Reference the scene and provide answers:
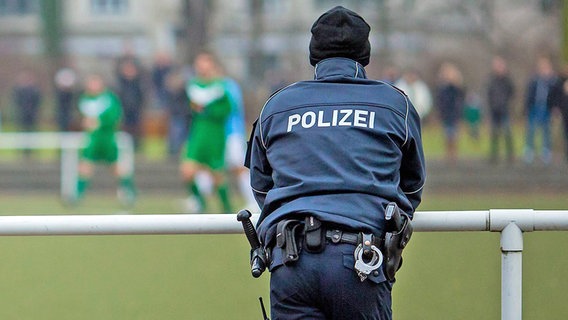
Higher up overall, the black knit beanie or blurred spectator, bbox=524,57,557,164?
blurred spectator, bbox=524,57,557,164

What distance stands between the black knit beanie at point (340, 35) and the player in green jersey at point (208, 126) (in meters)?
9.70

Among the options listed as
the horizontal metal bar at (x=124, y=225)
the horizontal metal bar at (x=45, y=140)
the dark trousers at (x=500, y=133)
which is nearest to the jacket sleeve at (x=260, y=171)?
the horizontal metal bar at (x=124, y=225)

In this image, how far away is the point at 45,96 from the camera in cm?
2677

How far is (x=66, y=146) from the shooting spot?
18500 mm

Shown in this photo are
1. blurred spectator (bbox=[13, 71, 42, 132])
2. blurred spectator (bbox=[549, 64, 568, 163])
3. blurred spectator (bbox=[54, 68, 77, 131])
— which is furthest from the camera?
blurred spectator (bbox=[13, 71, 42, 132])

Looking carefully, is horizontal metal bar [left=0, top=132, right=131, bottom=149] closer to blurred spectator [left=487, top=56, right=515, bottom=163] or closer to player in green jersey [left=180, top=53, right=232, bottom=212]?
player in green jersey [left=180, top=53, right=232, bottom=212]

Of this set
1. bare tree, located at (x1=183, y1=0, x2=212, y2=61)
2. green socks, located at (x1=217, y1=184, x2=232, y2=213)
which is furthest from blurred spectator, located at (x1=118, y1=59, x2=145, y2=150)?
green socks, located at (x1=217, y1=184, x2=232, y2=213)

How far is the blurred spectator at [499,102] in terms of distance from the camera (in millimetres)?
21578

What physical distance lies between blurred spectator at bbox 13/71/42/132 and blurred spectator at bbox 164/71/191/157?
2809 mm

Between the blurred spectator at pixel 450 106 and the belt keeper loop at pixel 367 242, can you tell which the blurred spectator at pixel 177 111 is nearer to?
the blurred spectator at pixel 450 106

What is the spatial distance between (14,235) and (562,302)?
73.4 inches

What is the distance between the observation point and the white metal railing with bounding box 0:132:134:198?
17.5m

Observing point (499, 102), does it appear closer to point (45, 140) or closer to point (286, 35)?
point (286, 35)

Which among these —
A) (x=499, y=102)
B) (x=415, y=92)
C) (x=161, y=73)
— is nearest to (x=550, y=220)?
(x=499, y=102)
